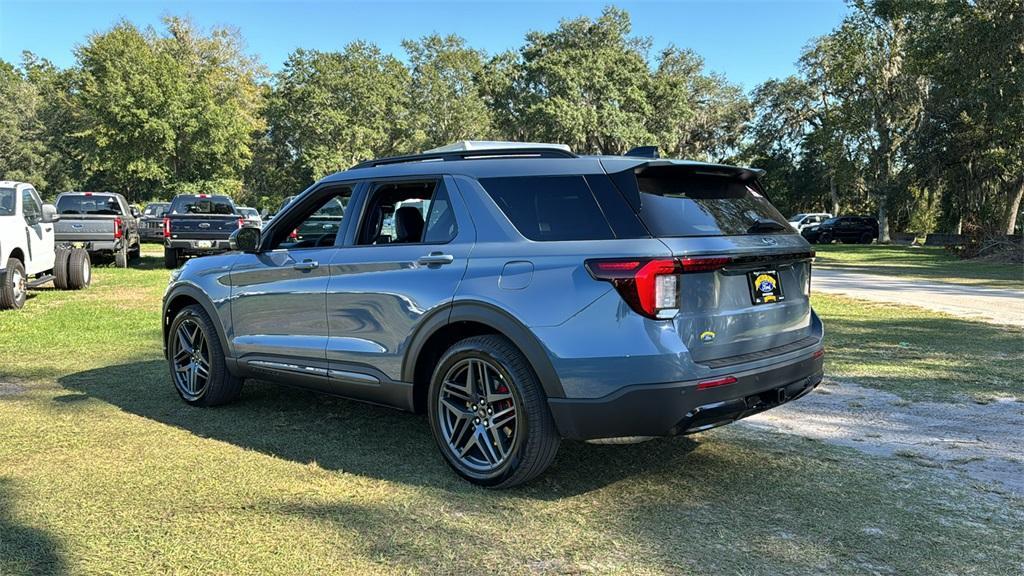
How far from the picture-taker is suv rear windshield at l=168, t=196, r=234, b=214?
1955 centimetres

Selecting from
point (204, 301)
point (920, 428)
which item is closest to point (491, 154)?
point (204, 301)

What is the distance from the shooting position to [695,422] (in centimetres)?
355

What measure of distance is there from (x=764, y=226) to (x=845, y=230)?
134 ft

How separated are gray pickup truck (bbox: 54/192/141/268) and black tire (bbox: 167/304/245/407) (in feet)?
43.3

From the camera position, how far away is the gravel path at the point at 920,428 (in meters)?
4.41

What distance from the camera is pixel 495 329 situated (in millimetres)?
3898

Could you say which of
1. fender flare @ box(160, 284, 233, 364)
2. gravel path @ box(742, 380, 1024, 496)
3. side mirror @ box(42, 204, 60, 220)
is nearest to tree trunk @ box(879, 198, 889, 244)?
gravel path @ box(742, 380, 1024, 496)

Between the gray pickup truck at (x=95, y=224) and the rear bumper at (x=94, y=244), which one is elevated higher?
the gray pickup truck at (x=95, y=224)

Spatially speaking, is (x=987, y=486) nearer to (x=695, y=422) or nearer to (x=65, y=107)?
(x=695, y=422)

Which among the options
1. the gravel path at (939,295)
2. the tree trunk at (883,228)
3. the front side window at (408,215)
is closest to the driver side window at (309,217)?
the front side window at (408,215)

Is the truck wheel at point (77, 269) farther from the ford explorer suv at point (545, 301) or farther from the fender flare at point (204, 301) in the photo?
the ford explorer suv at point (545, 301)

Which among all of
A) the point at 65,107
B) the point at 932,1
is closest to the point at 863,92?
the point at 932,1

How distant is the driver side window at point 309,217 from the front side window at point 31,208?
8.91 m

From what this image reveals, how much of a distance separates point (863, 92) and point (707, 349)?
3990 centimetres
